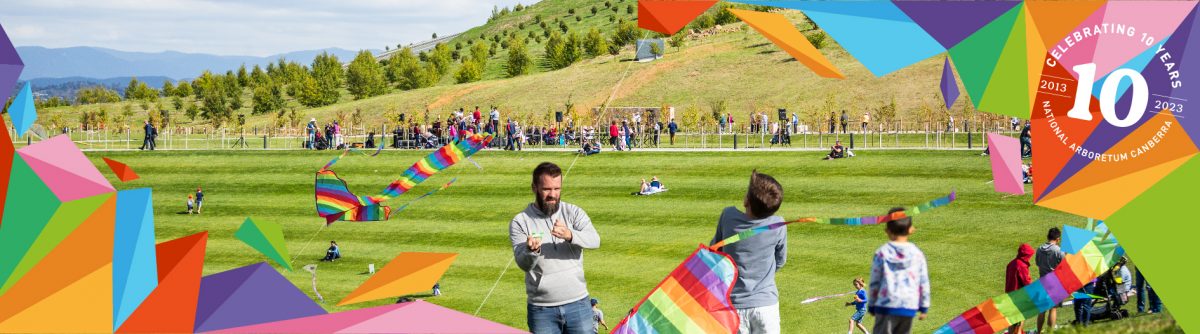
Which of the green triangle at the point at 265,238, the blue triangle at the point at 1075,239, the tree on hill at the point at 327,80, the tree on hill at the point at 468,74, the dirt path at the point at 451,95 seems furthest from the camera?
the tree on hill at the point at 468,74

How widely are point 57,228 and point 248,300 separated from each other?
1.07 m

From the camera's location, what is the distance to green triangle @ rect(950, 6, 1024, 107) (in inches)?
269

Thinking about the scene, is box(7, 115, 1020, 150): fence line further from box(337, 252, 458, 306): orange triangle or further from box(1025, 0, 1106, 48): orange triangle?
box(1025, 0, 1106, 48): orange triangle

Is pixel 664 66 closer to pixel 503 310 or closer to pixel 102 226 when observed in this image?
pixel 503 310

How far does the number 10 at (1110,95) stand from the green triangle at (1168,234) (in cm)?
41

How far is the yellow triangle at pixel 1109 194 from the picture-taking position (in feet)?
21.9

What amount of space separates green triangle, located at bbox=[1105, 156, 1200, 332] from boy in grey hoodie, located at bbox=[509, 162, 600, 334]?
10.4 feet

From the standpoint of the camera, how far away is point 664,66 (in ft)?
303

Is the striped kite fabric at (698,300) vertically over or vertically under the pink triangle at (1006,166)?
under

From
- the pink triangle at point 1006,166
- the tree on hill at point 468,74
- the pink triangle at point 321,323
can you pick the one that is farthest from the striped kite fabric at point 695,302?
the tree on hill at point 468,74

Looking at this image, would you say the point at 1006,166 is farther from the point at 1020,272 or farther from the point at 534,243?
the point at 1020,272

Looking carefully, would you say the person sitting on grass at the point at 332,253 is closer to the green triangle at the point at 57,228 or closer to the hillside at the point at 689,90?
the green triangle at the point at 57,228

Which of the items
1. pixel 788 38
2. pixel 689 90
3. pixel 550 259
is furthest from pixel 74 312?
pixel 689 90

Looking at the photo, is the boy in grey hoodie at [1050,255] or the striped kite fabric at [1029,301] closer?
the striped kite fabric at [1029,301]
